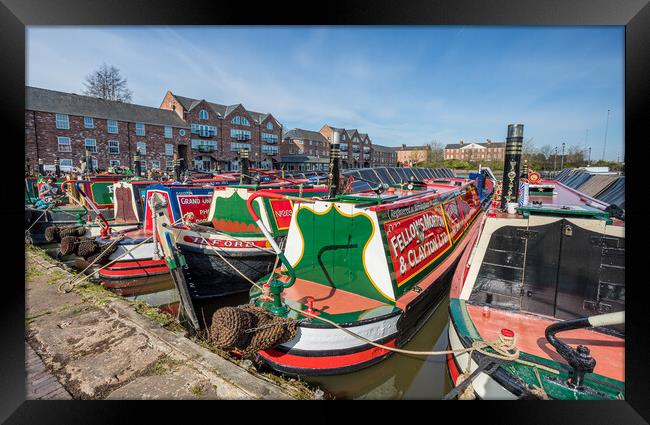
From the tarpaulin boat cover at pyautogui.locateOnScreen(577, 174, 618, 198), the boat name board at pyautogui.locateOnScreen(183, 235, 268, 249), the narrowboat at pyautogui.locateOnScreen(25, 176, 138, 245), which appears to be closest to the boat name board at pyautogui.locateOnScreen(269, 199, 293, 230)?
the boat name board at pyautogui.locateOnScreen(183, 235, 268, 249)

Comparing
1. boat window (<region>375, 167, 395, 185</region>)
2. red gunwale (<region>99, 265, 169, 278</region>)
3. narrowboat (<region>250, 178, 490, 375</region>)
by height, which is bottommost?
red gunwale (<region>99, 265, 169, 278</region>)

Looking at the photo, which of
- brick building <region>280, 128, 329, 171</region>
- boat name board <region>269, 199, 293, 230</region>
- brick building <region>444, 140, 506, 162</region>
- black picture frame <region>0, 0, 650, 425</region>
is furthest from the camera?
brick building <region>280, 128, 329, 171</region>

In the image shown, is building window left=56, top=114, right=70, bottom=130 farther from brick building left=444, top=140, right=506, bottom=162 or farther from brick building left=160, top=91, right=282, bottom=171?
brick building left=444, top=140, right=506, bottom=162

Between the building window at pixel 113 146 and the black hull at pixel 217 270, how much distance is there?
85.5 feet

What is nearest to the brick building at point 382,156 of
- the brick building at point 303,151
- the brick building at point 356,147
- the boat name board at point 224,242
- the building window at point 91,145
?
the brick building at point 356,147

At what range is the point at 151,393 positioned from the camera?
2.93 metres

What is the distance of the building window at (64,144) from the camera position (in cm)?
2158

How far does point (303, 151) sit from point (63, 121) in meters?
29.4

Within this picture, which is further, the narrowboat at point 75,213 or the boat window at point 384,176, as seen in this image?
the boat window at point 384,176

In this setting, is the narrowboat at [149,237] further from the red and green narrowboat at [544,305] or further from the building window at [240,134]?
the building window at [240,134]

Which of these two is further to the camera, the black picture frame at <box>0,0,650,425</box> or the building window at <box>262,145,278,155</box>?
the building window at <box>262,145,278,155</box>

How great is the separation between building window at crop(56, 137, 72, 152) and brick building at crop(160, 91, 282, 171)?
11.0 meters

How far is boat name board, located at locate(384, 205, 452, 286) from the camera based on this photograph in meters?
4.59

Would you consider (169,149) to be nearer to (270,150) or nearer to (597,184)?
(270,150)
